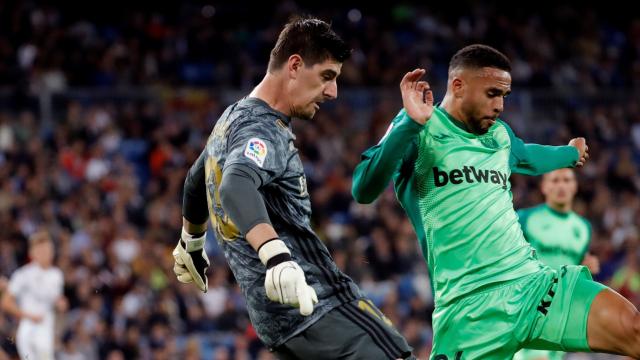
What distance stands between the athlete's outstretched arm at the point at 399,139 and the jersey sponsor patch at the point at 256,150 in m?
0.97

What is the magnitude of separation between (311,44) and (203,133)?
12.9 meters

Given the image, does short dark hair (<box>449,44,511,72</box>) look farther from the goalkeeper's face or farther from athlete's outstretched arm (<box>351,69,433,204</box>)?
the goalkeeper's face

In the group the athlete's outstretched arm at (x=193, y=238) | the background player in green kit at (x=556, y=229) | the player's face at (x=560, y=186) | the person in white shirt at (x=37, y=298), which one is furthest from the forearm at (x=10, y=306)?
the athlete's outstretched arm at (x=193, y=238)

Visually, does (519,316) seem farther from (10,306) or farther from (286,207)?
(10,306)

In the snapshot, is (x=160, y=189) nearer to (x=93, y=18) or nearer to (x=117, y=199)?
(x=117, y=199)

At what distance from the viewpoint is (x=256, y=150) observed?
4172 millimetres

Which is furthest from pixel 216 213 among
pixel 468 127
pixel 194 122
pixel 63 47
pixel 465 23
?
pixel 465 23

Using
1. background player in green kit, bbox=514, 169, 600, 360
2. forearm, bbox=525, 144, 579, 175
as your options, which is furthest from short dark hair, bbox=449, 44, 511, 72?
background player in green kit, bbox=514, 169, 600, 360

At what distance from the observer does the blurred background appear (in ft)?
44.6

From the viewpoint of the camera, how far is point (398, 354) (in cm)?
434

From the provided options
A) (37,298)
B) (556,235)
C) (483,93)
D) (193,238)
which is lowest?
(37,298)

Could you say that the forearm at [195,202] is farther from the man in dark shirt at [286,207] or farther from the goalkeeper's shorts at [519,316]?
the goalkeeper's shorts at [519,316]

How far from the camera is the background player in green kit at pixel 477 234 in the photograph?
197 inches

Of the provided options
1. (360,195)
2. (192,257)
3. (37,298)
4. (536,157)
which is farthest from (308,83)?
(37,298)
